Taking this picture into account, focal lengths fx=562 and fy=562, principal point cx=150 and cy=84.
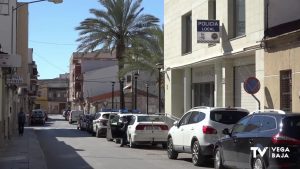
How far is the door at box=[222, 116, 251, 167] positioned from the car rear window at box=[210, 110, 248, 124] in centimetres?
249

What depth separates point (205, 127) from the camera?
16.4 m

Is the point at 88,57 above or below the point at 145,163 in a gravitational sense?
above

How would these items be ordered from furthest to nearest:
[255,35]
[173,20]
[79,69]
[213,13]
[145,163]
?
[79,69] → [173,20] → [213,13] → [255,35] → [145,163]

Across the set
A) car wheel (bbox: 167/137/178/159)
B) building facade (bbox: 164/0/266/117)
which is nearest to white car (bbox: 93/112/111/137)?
building facade (bbox: 164/0/266/117)

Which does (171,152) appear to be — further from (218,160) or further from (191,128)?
(218,160)

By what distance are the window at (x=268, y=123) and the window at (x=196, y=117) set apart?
4.77 m

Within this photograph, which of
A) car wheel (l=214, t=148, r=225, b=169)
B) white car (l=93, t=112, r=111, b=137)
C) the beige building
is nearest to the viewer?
car wheel (l=214, t=148, r=225, b=169)

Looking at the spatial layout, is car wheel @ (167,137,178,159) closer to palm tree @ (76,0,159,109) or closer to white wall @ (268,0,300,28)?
white wall @ (268,0,300,28)

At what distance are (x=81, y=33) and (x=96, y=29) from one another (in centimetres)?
120

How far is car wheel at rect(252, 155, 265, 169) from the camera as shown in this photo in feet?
38.1

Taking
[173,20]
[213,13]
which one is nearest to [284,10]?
[213,13]

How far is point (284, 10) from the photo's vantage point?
22.3 m

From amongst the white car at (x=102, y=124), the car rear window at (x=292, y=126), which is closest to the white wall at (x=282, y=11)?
the car rear window at (x=292, y=126)

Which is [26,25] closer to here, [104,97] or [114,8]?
[104,97]
